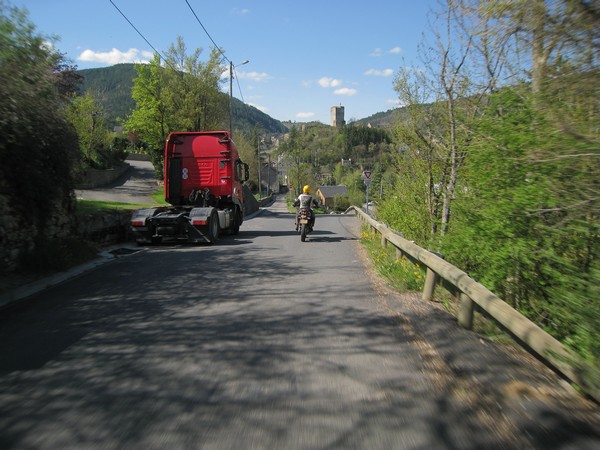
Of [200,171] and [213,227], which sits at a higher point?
[200,171]

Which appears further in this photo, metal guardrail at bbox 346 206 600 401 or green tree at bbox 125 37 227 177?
green tree at bbox 125 37 227 177

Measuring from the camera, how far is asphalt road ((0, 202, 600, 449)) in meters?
3.11

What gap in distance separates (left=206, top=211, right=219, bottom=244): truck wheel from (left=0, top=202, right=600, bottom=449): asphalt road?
6463mm

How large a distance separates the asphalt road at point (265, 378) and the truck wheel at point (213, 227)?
21.2ft

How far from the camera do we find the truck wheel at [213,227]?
1366 centimetres

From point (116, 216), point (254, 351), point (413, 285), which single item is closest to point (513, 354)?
point (254, 351)

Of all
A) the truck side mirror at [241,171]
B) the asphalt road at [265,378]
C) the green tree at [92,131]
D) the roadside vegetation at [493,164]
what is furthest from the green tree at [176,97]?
→ the asphalt road at [265,378]

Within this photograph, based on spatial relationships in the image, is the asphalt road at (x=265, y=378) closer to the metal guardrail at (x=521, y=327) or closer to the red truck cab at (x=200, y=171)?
the metal guardrail at (x=521, y=327)

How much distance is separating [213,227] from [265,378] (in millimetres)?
10248

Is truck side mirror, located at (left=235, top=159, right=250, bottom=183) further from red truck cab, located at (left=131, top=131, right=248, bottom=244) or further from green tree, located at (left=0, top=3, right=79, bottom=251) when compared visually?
green tree, located at (left=0, top=3, right=79, bottom=251)

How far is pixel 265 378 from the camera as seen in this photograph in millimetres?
4035

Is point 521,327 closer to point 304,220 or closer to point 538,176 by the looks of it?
point 538,176

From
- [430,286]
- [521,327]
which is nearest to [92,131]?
[430,286]

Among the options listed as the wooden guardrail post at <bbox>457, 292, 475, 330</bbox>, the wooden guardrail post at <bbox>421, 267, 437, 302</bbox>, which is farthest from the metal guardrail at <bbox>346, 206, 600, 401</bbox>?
the wooden guardrail post at <bbox>421, 267, 437, 302</bbox>
